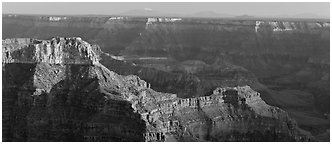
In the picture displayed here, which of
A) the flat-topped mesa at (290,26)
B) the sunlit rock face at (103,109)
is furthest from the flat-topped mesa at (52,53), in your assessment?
the flat-topped mesa at (290,26)

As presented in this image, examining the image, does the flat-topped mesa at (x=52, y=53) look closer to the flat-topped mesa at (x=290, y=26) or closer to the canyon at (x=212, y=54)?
the canyon at (x=212, y=54)

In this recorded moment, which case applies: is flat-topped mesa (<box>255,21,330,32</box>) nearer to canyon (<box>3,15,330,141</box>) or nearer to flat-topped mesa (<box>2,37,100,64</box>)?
canyon (<box>3,15,330,141</box>)

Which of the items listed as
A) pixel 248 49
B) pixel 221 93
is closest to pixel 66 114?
pixel 221 93

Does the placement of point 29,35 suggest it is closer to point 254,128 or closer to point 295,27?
point 295,27

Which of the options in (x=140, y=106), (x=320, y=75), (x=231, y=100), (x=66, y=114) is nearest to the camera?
(x=140, y=106)

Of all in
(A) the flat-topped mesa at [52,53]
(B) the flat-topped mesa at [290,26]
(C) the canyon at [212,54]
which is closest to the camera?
(A) the flat-topped mesa at [52,53]

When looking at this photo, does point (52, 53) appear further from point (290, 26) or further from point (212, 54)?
point (290, 26)

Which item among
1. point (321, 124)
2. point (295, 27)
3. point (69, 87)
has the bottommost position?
point (321, 124)

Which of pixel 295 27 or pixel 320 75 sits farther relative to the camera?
pixel 295 27
